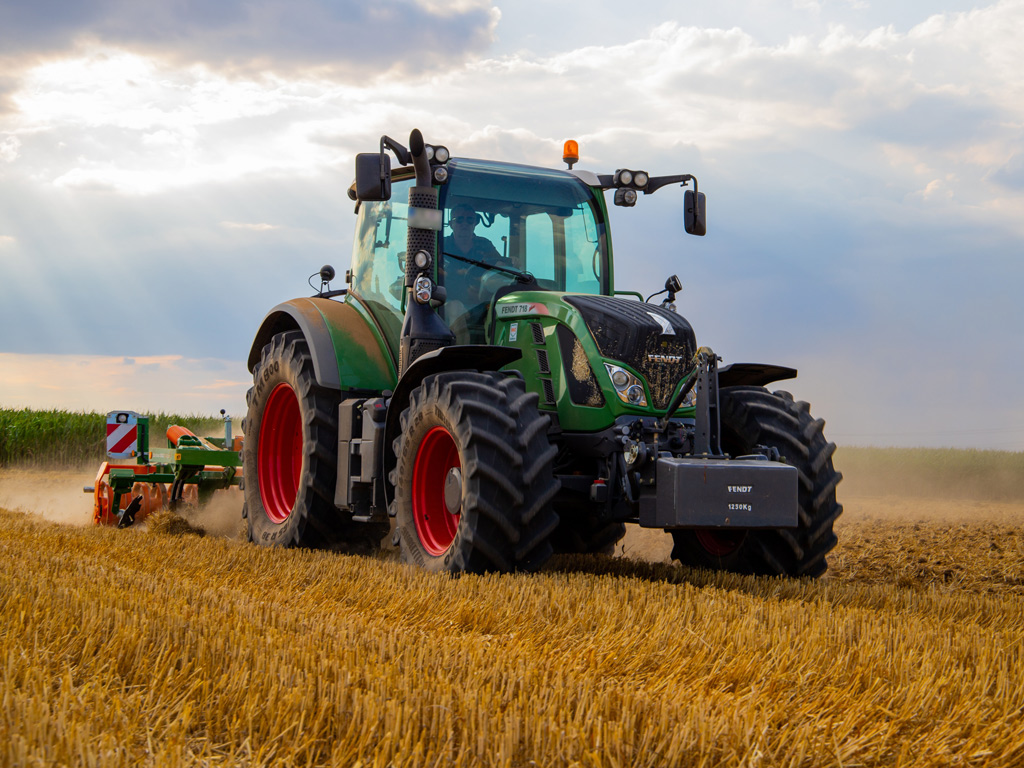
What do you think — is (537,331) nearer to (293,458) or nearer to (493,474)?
(493,474)

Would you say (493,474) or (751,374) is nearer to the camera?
(493,474)

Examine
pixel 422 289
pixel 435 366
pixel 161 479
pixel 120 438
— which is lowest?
pixel 161 479

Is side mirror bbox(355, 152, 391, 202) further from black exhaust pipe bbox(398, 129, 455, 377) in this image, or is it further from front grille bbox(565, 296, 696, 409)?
front grille bbox(565, 296, 696, 409)

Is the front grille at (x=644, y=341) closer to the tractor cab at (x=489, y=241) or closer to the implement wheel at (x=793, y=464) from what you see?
the implement wheel at (x=793, y=464)

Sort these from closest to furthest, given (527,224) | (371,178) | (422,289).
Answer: (371,178)
(422,289)
(527,224)

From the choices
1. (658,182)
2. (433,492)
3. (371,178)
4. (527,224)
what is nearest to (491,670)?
(433,492)

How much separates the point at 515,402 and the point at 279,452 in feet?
11.2

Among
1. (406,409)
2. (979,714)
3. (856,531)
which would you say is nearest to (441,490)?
(406,409)

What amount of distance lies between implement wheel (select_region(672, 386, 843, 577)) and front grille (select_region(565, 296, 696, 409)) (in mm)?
578

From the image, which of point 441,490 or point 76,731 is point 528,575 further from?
point 76,731

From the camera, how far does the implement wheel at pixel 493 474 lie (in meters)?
5.39

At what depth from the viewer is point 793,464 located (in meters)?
6.34

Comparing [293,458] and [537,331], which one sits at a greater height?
[537,331]

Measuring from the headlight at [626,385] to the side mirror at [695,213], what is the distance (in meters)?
1.59
